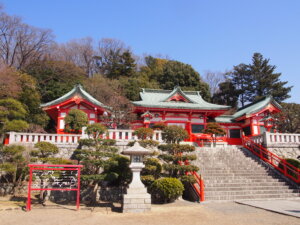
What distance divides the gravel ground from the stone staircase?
1.73m

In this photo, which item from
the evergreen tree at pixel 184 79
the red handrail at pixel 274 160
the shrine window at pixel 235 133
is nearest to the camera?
the red handrail at pixel 274 160

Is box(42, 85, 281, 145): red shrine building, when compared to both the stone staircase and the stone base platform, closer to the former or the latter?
the stone staircase

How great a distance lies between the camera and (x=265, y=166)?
13023 mm

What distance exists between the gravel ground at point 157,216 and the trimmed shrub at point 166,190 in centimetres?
67

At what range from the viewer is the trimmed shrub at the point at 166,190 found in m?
9.37

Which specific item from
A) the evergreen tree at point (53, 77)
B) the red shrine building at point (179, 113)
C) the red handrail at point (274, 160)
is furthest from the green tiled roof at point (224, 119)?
the evergreen tree at point (53, 77)

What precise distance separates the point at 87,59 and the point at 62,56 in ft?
15.3

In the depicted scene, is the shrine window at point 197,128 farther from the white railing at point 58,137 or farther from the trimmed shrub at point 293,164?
the trimmed shrub at point 293,164

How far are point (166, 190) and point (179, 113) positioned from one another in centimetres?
1233

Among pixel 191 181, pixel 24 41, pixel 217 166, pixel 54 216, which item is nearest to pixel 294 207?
pixel 191 181

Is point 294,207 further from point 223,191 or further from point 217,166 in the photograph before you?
point 217,166

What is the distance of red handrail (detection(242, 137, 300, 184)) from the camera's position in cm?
1162

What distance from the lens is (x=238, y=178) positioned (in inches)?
456

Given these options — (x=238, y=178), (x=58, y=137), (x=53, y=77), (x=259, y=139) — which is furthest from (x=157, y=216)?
(x=53, y=77)
